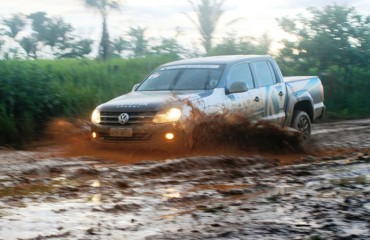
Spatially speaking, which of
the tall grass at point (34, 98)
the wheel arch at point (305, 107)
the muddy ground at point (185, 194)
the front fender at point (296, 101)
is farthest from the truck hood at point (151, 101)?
the tall grass at point (34, 98)

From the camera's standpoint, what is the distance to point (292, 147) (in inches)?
405

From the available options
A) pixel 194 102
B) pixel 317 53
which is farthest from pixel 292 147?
pixel 317 53

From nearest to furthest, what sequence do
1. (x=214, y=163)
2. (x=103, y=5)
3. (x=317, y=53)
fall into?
1. (x=214, y=163)
2. (x=317, y=53)
3. (x=103, y=5)

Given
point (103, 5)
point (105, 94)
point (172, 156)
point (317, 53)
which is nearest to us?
point (172, 156)

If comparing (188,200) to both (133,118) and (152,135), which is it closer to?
(152,135)

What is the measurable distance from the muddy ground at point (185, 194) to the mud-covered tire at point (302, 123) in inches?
36.1

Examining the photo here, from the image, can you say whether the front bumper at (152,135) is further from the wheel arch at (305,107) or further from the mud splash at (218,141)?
the wheel arch at (305,107)

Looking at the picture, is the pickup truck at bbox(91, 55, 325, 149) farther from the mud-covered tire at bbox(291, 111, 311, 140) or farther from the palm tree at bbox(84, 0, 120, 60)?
the palm tree at bbox(84, 0, 120, 60)

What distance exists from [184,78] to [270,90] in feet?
5.28

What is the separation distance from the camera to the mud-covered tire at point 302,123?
1138 centimetres

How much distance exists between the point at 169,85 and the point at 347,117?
31.4 feet

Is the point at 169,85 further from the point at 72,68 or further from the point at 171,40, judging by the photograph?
the point at 171,40

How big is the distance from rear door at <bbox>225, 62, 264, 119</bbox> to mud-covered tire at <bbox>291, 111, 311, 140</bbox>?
1116mm

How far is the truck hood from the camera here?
9203mm
